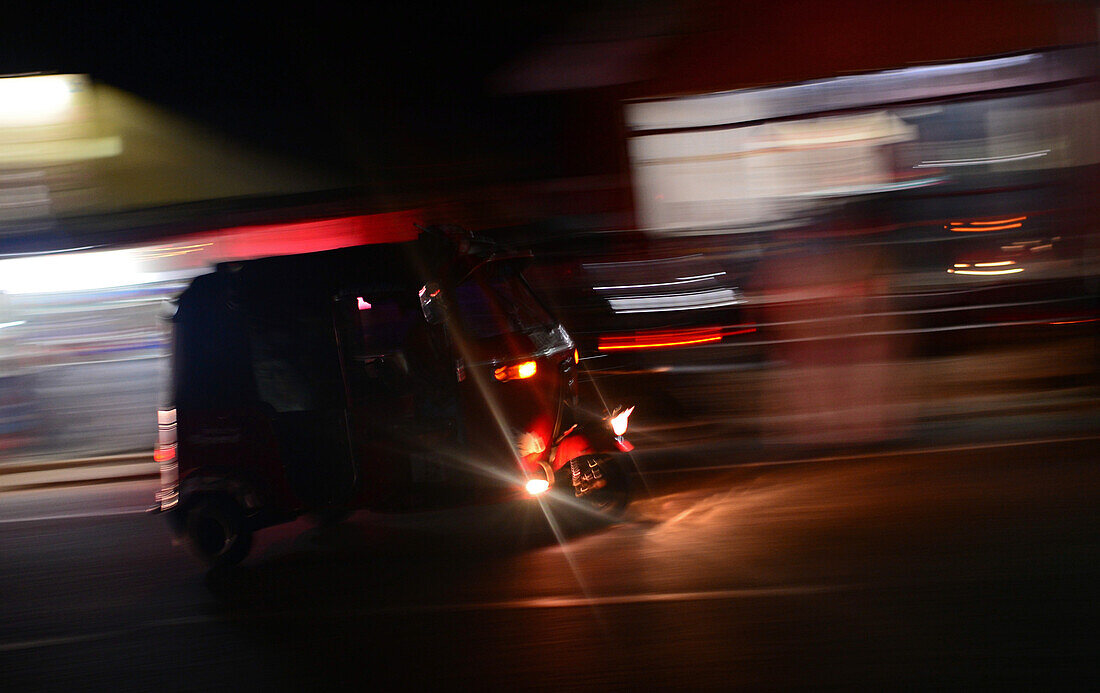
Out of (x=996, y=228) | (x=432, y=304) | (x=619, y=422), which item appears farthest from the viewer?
(x=996, y=228)

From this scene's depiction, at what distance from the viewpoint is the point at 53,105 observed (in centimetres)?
1381

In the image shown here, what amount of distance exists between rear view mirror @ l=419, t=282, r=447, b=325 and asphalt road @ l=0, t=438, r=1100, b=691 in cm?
150

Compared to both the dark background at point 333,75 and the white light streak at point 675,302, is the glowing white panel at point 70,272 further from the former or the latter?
the white light streak at point 675,302

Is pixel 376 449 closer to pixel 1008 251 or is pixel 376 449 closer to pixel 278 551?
pixel 278 551

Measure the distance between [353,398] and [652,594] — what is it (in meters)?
2.29

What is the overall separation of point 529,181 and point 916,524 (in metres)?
9.07

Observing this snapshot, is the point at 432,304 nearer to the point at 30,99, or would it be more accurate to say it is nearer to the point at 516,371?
the point at 516,371

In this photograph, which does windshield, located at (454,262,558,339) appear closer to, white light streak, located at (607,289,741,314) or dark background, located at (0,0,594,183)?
white light streak, located at (607,289,741,314)

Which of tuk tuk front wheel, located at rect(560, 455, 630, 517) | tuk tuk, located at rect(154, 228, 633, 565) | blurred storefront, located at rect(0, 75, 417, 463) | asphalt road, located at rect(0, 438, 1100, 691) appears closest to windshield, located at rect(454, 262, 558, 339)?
tuk tuk, located at rect(154, 228, 633, 565)

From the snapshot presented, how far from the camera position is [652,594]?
4.93 m

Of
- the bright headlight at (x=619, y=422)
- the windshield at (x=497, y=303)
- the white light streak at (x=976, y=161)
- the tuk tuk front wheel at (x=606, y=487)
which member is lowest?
the tuk tuk front wheel at (x=606, y=487)

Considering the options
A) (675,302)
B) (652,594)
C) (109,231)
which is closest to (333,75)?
(109,231)

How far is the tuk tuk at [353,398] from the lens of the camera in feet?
19.8

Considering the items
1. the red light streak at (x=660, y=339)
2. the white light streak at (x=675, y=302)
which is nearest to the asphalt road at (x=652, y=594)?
the red light streak at (x=660, y=339)
